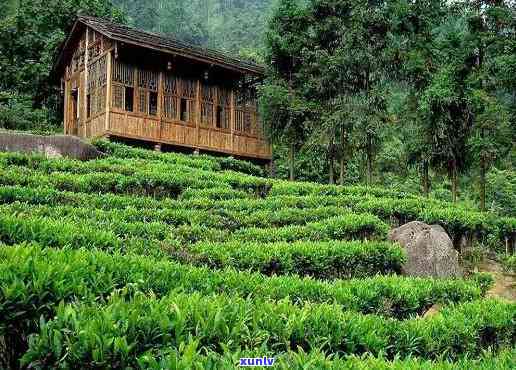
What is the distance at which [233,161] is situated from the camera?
24547mm

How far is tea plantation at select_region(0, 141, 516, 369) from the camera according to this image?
3654 millimetres

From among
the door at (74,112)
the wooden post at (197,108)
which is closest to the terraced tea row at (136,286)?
the wooden post at (197,108)

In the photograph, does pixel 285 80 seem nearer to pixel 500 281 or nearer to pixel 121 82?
pixel 121 82

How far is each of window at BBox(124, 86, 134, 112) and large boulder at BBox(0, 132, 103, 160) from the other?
757 centimetres

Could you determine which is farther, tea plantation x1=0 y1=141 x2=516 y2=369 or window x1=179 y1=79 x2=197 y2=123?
window x1=179 y1=79 x2=197 y2=123

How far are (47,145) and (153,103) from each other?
1055cm

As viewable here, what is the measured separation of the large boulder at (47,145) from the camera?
59.0 ft

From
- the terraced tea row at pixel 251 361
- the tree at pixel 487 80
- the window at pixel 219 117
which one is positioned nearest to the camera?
the terraced tea row at pixel 251 361

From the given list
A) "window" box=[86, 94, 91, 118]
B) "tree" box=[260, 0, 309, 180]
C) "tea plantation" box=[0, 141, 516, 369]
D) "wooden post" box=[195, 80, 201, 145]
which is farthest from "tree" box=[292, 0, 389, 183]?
"tea plantation" box=[0, 141, 516, 369]

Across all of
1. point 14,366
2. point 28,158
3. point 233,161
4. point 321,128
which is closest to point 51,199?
point 28,158

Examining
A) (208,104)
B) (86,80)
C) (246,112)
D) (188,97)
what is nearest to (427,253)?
(188,97)

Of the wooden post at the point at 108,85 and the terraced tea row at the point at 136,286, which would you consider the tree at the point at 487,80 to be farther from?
the wooden post at the point at 108,85

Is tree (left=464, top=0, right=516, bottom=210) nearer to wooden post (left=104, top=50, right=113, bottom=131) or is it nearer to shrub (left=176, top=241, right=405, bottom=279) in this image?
shrub (left=176, top=241, right=405, bottom=279)

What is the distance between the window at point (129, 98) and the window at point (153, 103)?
2.78 feet
